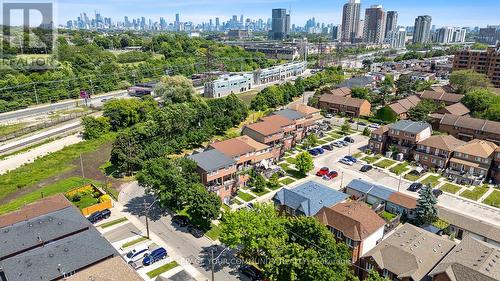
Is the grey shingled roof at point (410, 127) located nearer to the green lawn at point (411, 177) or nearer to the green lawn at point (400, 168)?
the green lawn at point (400, 168)

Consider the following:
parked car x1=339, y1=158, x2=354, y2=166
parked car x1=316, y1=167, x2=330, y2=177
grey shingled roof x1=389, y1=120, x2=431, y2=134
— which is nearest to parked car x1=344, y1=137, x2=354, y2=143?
grey shingled roof x1=389, y1=120, x2=431, y2=134

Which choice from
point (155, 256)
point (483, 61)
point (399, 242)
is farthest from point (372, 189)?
point (483, 61)

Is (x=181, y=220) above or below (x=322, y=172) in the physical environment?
below

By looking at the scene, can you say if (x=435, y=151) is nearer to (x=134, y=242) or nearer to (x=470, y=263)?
(x=470, y=263)

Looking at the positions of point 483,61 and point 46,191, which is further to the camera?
point 483,61

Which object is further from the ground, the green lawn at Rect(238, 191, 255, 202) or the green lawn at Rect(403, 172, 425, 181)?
the green lawn at Rect(403, 172, 425, 181)

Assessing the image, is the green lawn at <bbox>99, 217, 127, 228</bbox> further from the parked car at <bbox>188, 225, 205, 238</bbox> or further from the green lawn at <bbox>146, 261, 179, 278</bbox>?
the green lawn at <bbox>146, 261, 179, 278</bbox>
